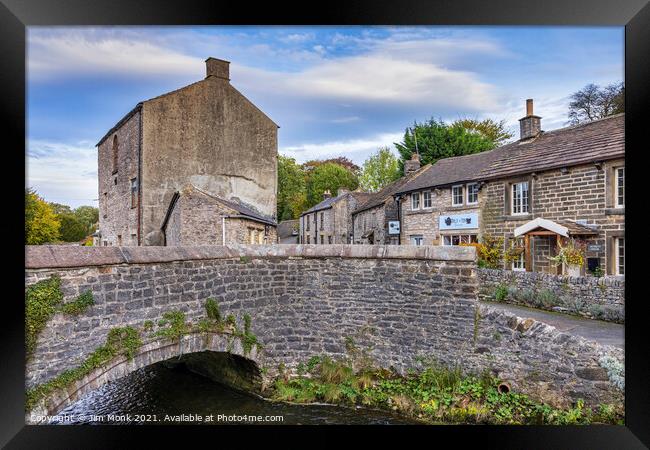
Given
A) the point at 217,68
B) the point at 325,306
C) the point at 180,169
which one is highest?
the point at 217,68

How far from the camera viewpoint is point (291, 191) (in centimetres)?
909

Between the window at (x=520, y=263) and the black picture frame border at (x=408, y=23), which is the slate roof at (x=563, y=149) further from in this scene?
the window at (x=520, y=263)

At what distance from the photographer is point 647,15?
3646mm

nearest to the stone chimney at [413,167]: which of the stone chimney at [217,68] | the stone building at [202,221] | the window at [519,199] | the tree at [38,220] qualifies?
the window at [519,199]

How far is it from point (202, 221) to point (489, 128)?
4.44 meters

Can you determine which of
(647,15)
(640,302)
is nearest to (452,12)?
(647,15)

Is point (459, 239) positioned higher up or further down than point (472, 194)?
further down

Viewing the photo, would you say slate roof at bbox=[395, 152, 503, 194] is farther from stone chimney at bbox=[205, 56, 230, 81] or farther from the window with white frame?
stone chimney at bbox=[205, 56, 230, 81]

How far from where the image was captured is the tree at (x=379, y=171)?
683cm

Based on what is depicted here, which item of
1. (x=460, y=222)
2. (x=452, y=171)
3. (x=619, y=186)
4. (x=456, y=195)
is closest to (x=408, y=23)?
(x=619, y=186)

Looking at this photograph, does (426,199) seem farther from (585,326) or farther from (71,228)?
(71,228)

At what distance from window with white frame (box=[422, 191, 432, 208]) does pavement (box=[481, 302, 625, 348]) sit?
176 inches

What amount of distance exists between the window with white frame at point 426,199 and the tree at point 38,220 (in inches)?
304

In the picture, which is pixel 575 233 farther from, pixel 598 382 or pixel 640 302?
pixel 598 382
